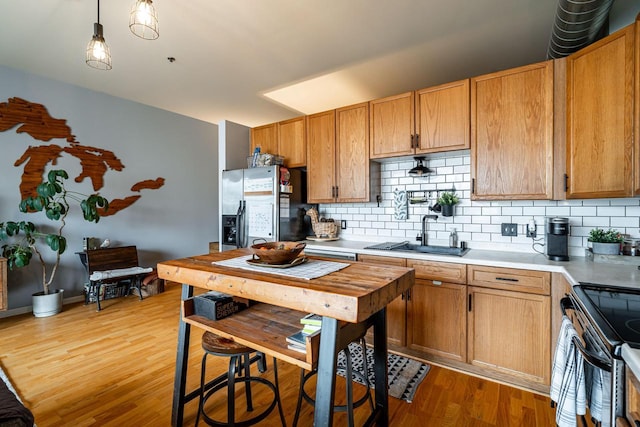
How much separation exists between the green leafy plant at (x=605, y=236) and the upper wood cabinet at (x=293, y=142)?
2.66 m

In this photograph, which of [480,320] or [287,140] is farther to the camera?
[287,140]

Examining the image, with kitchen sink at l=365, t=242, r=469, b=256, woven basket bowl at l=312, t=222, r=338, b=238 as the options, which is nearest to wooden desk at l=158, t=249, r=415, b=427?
kitchen sink at l=365, t=242, r=469, b=256

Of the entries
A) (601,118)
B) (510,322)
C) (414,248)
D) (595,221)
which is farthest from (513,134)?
(510,322)

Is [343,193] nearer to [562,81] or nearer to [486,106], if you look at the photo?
[486,106]

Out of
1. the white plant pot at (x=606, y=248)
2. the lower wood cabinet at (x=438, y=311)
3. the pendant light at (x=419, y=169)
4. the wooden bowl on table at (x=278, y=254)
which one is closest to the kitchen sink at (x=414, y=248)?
the lower wood cabinet at (x=438, y=311)

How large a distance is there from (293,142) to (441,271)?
2217 millimetres

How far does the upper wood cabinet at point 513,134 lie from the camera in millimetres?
2209

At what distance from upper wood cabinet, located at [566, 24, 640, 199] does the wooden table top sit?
1530mm

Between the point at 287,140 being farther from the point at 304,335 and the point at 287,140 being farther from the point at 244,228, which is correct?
the point at 304,335

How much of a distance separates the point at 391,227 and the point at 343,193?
0.64 m

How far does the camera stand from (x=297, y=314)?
155 cm

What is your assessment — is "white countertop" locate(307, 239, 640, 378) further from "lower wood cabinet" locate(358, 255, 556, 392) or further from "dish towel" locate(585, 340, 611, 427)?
"dish towel" locate(585, 340, 611, 427)

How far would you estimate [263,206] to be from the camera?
3271 millimetres

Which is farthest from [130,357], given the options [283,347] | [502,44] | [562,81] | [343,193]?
[502,44]
